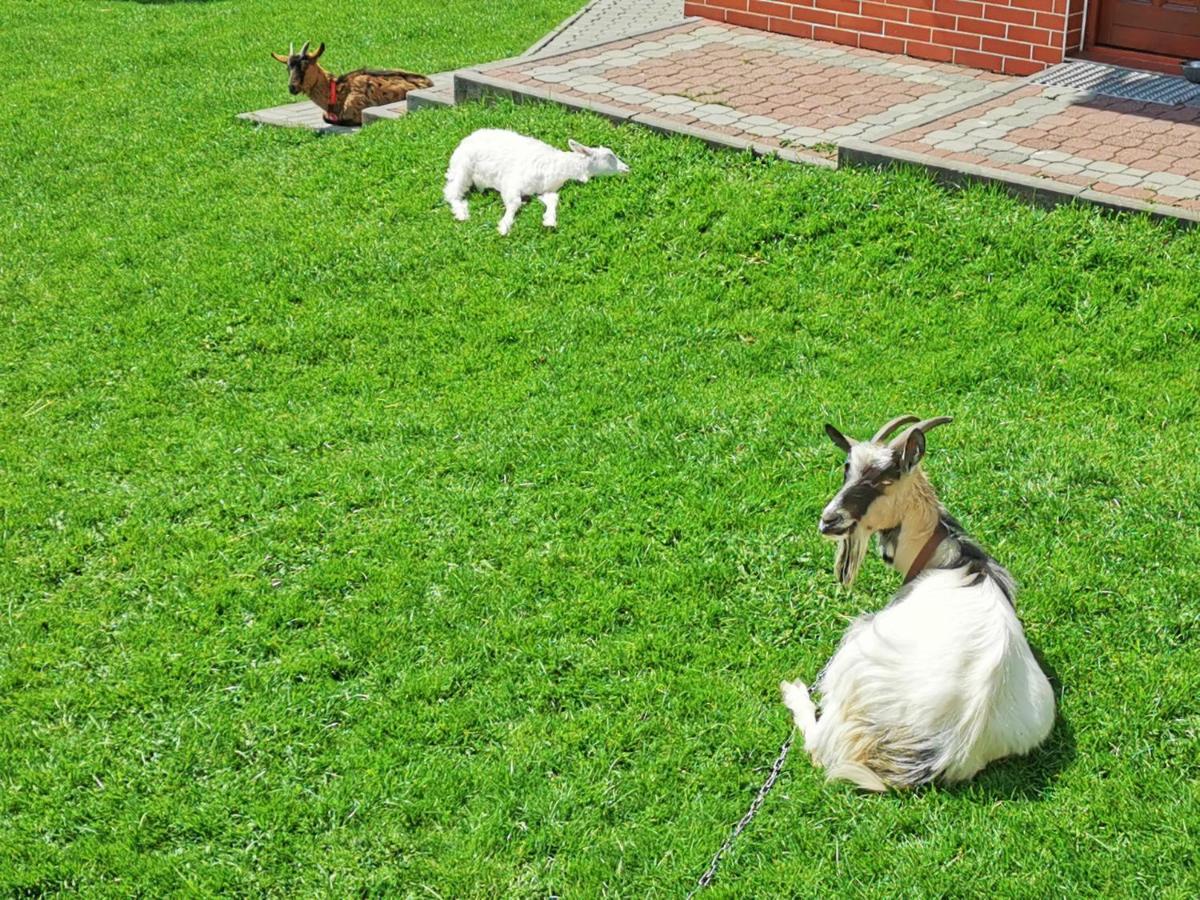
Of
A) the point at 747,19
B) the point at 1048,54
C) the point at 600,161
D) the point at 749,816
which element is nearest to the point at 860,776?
the point at 749,816

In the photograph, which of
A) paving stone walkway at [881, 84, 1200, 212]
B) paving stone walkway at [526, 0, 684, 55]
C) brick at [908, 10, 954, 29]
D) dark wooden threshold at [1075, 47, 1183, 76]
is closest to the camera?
paving stone walkway at [881, 84, 1200, 212]

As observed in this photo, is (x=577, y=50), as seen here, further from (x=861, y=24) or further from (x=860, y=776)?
(x=860, y=776)

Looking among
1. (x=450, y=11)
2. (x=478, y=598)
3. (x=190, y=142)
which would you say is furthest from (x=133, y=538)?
(x=450, y=11)

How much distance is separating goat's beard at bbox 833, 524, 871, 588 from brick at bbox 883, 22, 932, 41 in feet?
26.0

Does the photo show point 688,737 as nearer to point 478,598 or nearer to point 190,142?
point 478,598

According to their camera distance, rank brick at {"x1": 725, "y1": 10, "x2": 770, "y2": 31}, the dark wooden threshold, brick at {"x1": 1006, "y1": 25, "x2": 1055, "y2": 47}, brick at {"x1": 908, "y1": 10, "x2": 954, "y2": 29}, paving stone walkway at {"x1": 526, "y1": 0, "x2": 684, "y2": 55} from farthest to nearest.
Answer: paving stone walkway at {"x1": 526, "y1": 0, "x2": 684, "y2": 55}
brick at {"x1": 725, "y1": 10, "x2": 770, "y2": 31}
brick at {"x1": 908, "y1": 10, "x2": 954, "y2": 29}
brick at {"x1": 1006, "y1": 25, "x2": 1055, "y2": 47}
the dark wooden threshold

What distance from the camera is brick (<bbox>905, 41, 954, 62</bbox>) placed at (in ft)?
37.3

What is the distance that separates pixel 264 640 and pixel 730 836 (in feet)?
7.15

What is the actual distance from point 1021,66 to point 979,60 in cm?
36

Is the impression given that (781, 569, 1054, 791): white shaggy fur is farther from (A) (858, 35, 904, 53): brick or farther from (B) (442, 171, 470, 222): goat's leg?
(A) (858, 35, 904, 53): brick

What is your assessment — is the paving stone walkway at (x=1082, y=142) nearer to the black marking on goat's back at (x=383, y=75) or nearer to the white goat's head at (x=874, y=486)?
the white goat's head at (x=874, y=486)

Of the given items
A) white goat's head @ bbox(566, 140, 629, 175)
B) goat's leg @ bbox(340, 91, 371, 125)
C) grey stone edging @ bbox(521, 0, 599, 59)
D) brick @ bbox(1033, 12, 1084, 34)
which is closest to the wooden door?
brick @ bbox(1033, 12, 1084, 34)

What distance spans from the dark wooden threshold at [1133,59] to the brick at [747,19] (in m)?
2.88

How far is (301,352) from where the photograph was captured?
809cm
